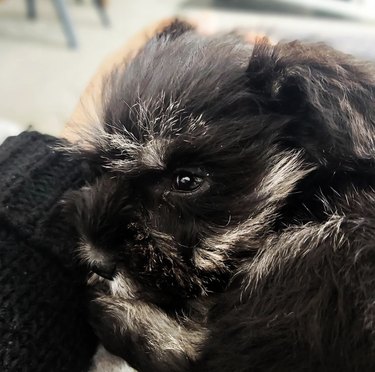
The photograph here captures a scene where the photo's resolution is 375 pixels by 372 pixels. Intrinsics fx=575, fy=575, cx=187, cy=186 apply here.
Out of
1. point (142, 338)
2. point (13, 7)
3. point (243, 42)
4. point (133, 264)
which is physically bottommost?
point (13, 7)

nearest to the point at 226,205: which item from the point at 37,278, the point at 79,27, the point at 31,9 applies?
the point at 37,278

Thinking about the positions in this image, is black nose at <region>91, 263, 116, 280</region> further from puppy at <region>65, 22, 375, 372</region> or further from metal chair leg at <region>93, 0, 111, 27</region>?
metal chair leg at <region>93, 0, 111, 27</region>

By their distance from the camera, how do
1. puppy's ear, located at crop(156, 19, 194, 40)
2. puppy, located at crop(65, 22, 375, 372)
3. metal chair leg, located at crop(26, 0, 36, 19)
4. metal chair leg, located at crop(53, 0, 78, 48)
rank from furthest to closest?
metal chair leg, located at crop(26, 0, 36, 19), metal chair leg, located at crop(53, 0, 78, 48), puppy's ear, located at crop(156, 19, 194, 40), puppy, located at crop(65, 22, 375, 372)

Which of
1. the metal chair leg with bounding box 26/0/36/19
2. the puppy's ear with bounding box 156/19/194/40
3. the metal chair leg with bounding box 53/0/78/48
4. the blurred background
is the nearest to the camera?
the puppy's ear with bounding box 156/19/194/40

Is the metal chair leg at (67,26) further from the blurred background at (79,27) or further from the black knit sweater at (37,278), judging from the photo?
the black knit sweater at (37,278)

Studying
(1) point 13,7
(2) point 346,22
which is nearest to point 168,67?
(2) point 346,22

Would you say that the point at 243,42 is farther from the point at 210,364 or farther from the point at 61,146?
the point at 210,364

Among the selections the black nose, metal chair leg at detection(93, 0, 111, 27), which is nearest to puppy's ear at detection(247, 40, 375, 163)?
the black nose
